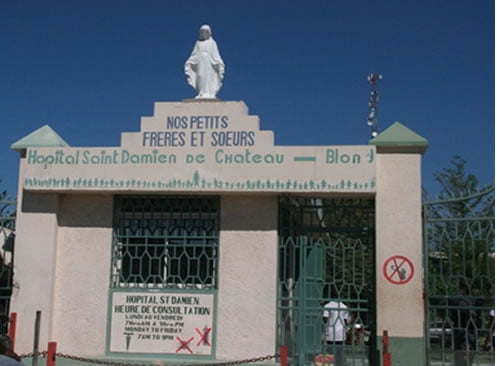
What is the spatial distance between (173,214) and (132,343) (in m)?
1.98

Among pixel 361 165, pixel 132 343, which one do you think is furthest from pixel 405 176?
pixel 132 343

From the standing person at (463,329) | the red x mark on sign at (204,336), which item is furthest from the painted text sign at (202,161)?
the red x mark on sign at (204,336)

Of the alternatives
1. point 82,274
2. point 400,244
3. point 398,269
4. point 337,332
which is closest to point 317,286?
point 337,332

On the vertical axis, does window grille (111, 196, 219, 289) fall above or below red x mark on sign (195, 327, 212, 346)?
above

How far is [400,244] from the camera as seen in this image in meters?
9.92

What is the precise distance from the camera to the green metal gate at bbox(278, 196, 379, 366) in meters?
10.1

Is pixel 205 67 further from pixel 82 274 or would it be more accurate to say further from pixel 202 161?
pixel 82 274

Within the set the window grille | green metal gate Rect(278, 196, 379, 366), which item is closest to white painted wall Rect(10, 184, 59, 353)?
the window grille

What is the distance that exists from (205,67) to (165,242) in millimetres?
2727

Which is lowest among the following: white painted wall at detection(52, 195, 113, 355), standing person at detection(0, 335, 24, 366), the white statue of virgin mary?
standing person at detection(0, 335, 24, 366)

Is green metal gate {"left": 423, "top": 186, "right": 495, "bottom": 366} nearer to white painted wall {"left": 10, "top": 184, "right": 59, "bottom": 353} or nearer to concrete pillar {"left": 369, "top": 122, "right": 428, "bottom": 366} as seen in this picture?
concrete pillar {"left": 369, "top": 122, "right": 428, "bottom": 366}

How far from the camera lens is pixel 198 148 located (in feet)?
34.2

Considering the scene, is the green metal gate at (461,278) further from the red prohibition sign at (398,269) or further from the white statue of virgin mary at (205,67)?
the white statue of virgin mary at (205,67)

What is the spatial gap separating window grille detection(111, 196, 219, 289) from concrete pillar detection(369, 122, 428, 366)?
2.41 meters
